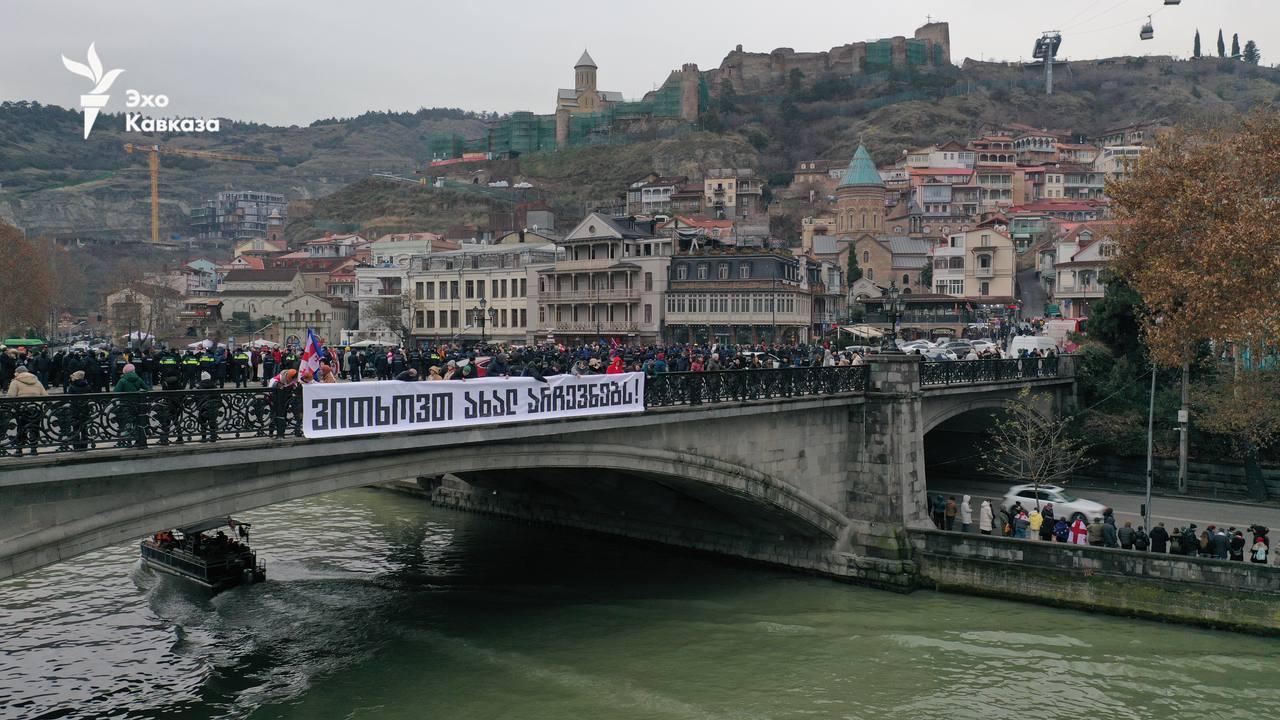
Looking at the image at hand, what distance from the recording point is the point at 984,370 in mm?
30391

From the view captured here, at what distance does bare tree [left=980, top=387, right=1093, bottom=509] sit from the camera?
2959 cm

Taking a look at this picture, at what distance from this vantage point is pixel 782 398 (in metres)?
22.0

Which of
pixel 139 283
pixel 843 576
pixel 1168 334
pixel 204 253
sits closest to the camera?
pixel 843 576

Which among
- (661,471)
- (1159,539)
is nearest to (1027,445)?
(1159,539)

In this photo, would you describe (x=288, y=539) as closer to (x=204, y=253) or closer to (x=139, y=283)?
(x=139, y=283)

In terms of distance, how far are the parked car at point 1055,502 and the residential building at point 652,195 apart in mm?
84891

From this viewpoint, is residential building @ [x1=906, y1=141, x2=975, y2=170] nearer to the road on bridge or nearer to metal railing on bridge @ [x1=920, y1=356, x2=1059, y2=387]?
metal railing on bridge @ [x1=920, y1=356, x2=1059, y2=387]

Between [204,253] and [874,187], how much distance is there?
357 feet

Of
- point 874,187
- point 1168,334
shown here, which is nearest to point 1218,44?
point 874,187

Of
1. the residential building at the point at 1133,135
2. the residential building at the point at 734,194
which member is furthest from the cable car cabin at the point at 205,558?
the residential building at the point at 1133,135

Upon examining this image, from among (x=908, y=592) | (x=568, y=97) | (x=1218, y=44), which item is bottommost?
(x=908, y=592)

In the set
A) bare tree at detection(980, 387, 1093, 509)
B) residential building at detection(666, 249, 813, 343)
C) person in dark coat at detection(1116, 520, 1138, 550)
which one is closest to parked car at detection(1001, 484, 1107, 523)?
bare tree at detection(980, 387, 1093, 509)

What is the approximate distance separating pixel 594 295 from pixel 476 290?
36.8 ft

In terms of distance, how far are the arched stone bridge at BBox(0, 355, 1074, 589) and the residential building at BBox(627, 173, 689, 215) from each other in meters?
80.3
